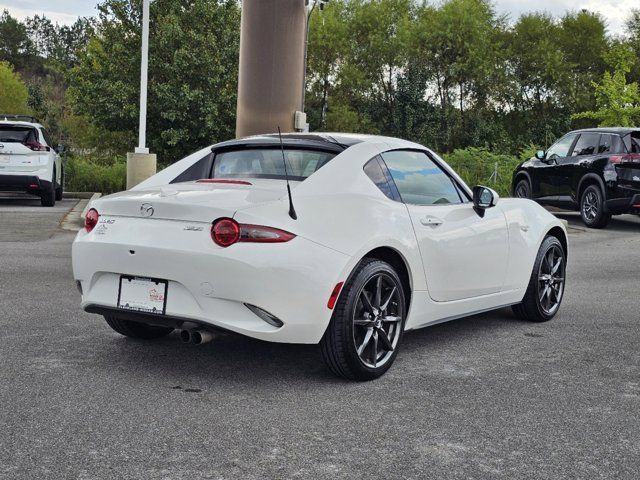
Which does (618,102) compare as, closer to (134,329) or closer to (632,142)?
(632,142)

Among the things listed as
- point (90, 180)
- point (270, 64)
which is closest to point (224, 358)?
point (270, 64)

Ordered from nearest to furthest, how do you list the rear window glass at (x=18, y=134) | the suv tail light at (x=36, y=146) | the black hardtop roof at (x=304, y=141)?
the black hardtop roof at (x=304, y=141) < the rear window glass at (x=18, y=134) < the suv tail light at (x=36, y=146)

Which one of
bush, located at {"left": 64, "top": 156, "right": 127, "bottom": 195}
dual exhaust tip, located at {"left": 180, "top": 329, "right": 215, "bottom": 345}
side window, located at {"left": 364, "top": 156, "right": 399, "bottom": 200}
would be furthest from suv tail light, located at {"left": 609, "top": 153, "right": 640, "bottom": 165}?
bush, located at {"left": 64, "top": 156, "right": 127, "bottom": 195}

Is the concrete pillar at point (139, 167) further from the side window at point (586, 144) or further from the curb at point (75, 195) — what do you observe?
the side window at point (586, 144)

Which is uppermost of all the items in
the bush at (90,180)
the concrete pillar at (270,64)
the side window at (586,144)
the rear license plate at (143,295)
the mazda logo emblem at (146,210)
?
the concrete pillar at (270,64)

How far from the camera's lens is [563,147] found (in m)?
Answer: 17.5

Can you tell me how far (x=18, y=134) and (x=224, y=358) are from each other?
1357 cm

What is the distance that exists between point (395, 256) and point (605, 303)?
11.6 ft

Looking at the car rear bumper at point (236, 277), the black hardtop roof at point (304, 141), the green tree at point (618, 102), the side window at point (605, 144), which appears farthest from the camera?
the green tree at point (618, 102)

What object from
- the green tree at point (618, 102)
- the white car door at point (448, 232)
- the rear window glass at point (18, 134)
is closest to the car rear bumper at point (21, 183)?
the rear window glass at point (18, 134)

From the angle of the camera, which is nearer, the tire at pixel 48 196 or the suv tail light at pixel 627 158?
the suv tail light at pixel 627 158

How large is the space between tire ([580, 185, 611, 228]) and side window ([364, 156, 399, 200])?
1169cm

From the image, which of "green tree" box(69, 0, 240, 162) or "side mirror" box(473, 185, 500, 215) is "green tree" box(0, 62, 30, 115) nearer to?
→ "green tree" box(69, 0, 240, 162)

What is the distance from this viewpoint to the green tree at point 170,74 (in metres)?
33.4
